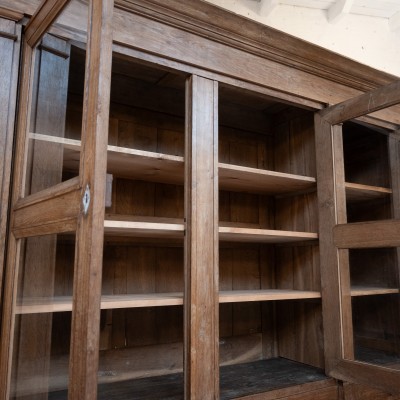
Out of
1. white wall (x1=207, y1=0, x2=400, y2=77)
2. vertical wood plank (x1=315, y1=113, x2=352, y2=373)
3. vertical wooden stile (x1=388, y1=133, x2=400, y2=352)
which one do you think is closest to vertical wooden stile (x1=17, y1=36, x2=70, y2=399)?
vertical wood plank (x1=315, y1=113, x2=352, y2=373)

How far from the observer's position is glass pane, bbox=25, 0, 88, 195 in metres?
1.12

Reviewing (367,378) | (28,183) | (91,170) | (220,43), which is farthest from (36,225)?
(367,378)

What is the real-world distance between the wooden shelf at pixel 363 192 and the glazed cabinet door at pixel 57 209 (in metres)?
1.17

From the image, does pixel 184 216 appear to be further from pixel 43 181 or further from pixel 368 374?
pixel 368 374

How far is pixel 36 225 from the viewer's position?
1.09m

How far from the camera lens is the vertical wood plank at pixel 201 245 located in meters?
1.40

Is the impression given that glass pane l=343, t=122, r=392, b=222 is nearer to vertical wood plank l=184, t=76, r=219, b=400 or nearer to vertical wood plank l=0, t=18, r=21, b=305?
vertical wood plank l=184, t=76, r=219, b=400

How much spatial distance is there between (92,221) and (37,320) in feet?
1.51

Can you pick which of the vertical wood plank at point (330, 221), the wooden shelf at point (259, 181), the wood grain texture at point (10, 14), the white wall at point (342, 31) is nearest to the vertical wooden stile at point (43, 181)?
the wood grain texture at point (10, 14)

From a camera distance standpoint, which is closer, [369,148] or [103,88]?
[103,88]

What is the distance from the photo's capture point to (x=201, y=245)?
145 centimetres

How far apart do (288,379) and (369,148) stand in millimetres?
1018

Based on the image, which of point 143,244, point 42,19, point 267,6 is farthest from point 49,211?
point 267,6

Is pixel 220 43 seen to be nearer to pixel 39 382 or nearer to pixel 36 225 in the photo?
pixel 36 225
